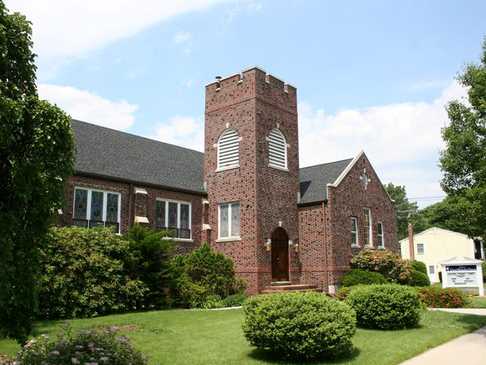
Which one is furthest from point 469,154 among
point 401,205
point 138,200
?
point 401,205

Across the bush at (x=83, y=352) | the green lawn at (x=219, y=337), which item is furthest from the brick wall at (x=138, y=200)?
the bush at (x=83, y=352)

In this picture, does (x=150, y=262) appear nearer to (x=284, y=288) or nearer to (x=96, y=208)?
(x=96, y=208)

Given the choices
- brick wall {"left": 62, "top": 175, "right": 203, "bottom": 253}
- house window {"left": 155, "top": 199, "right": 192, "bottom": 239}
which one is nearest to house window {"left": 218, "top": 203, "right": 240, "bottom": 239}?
brick wall {"left": 62, "top": 175, "right": 203, "bottom": 253}

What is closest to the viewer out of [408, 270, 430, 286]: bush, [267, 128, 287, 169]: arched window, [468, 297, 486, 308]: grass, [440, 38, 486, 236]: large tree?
[440, 38, 486, 236]: large tree

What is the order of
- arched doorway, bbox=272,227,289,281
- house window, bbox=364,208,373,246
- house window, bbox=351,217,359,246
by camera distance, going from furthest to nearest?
house window, bbox=364,208,373,246, house window, bbox=351,217,359,246, arched doorway, bbox=272,227,289,281

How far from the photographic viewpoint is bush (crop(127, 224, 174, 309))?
17422 millimetres

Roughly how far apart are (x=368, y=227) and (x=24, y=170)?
74.8ft

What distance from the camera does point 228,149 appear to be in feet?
77.3

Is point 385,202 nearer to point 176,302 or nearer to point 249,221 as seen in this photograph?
point 249,221

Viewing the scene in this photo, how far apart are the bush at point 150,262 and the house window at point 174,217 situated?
367cm

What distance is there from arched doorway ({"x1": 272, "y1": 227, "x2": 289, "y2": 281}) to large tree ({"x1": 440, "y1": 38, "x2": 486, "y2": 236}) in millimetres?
10660

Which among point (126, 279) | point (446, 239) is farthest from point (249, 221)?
point (446, 239)

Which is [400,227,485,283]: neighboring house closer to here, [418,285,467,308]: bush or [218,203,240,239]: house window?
[418,285,467,308]: bush

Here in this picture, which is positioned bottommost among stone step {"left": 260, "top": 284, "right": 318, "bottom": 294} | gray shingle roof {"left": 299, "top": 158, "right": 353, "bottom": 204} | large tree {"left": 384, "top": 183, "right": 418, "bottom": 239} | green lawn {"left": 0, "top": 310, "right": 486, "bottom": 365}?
green lawn {"left": 0, "top": 310, "right": 486, "bottom": 365}
